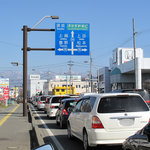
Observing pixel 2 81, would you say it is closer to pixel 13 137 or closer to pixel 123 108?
pixel 13 137

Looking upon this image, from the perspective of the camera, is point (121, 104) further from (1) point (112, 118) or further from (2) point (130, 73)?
(2) point (130, 73)

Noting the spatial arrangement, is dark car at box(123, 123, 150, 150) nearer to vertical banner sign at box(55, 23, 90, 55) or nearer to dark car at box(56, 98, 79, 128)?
dark car at box(56, 98, 79, 128)

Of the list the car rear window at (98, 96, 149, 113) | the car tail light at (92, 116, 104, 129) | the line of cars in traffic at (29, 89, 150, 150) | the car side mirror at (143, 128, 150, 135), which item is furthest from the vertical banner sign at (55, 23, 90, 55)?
the car side mirror at (143, 128, 150, 135)

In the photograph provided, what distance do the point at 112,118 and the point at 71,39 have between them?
17786 millimetres

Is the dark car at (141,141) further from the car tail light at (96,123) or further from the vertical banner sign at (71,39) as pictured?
the vertical banner sign at (71,39)

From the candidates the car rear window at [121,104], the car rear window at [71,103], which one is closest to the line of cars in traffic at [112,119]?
the car rear window at [121,104]

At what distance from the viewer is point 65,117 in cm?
1453

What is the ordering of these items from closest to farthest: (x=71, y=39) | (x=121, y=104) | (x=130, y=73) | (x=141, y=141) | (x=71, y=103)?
(x=141, y=141), (x=121, y=104), (x=71, y=103), (x=71, y=39), (x=130, y=73)

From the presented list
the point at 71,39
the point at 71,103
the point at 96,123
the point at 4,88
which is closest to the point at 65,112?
the point at 71,103

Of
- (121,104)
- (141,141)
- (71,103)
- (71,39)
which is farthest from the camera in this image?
(71,39)

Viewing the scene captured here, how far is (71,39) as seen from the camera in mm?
25172

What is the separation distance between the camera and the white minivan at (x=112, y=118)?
7.83m

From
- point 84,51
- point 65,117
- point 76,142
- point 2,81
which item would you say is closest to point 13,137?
point 76,142

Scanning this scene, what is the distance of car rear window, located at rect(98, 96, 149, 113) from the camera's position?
26.7ft
